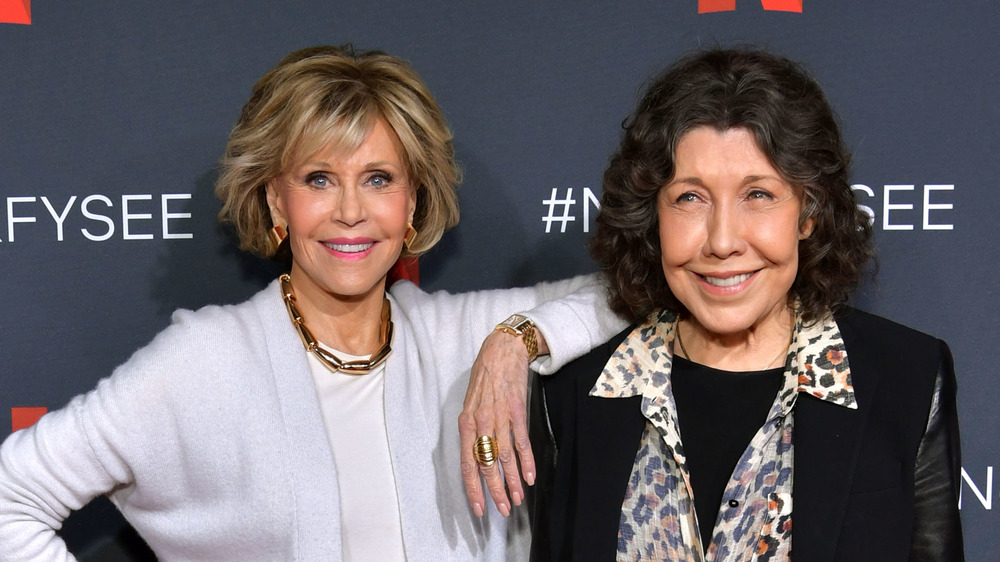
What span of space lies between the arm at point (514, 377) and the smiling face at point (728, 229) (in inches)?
9.1

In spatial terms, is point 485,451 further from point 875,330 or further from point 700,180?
point 875,330

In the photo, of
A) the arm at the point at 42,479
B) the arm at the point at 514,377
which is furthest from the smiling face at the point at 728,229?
the arm at the point at 42,479

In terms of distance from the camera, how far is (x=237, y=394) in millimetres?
1518

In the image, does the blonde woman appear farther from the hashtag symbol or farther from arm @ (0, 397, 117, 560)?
the hashtag symbol

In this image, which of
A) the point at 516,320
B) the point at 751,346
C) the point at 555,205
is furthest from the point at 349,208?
the point at 751,346

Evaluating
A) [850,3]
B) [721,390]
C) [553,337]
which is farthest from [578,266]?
[850,3]

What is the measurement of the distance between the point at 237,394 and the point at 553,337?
1.72ft

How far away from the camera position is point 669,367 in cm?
152

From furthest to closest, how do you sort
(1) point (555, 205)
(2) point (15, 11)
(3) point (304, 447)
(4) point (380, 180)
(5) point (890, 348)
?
(1) point (555, 205), (2) point (15, 11), (4) point (380, 180), (3) point (304, 447), (5) point (890, 348)

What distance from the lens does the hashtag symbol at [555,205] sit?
1997mm

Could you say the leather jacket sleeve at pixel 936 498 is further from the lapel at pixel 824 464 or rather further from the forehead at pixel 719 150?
the forehead at pixel 719 150

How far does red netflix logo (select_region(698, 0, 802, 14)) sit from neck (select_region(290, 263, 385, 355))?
0.88 meters

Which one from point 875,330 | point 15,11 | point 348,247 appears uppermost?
point 15,11

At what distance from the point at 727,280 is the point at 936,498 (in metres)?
0.43
